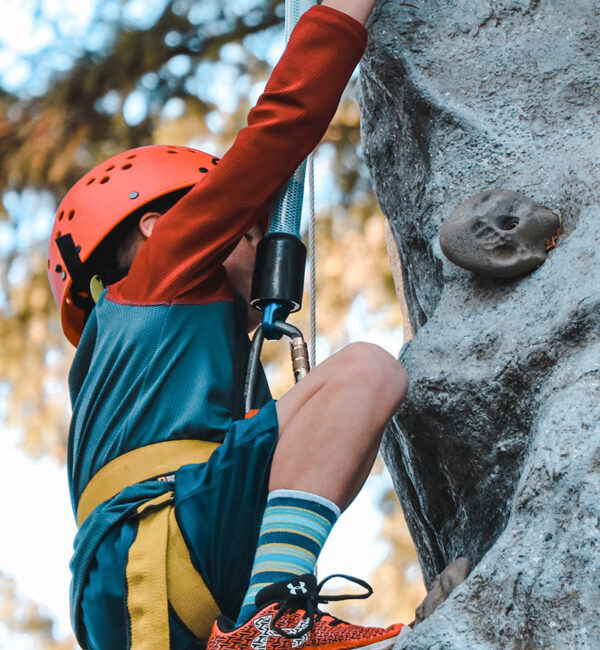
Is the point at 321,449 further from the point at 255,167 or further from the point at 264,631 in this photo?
the point at 255,167

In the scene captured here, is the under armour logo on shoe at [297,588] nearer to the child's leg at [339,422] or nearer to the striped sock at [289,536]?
the striped sock at [289,536]

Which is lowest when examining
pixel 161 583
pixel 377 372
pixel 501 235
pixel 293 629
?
pixel 293 629

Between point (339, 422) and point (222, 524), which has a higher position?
point (339, 422)

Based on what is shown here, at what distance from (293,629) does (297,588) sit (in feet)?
0.25

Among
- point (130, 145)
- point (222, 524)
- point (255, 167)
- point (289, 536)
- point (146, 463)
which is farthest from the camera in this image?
point (130, 145)

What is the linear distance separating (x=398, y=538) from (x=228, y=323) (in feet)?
10.2

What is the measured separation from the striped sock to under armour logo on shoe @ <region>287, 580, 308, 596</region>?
35 millimetres

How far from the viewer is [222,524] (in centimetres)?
173

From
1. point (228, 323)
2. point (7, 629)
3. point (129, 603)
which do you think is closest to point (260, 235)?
point (228, 323)

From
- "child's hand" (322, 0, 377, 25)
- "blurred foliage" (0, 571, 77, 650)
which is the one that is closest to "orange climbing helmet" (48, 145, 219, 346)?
"child's hand" (322, 0, 377, 25)

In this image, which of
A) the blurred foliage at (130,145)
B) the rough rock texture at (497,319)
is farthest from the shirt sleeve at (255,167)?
the blurred foliage at (130,145)

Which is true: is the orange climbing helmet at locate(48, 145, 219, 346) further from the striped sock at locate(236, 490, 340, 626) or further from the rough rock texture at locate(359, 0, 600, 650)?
the striped sock at locate(236, 490, 340, 626)

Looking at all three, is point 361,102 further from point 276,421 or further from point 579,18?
point 276,421

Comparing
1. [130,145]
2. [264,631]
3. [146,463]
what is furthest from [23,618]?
[264,631]
